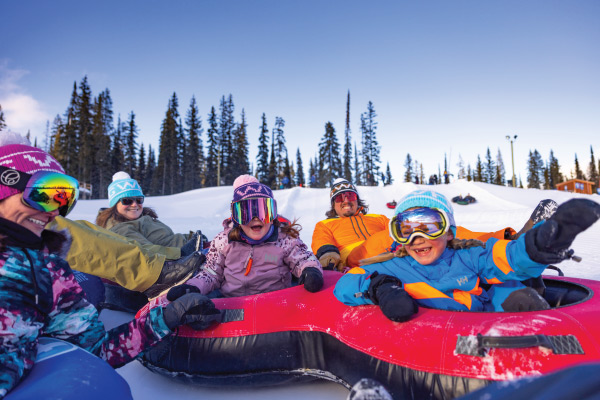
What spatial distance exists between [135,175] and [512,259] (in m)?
43.6

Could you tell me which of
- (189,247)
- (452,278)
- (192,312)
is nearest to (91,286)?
(189,247)

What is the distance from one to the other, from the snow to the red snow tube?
10cm

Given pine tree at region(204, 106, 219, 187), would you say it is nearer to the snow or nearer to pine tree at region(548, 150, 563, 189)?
the snow

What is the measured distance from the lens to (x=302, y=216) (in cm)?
1571

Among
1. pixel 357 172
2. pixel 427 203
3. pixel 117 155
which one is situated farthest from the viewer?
pixel 357 172

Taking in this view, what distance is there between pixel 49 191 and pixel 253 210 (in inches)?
60.7

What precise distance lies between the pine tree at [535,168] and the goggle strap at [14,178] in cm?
6901


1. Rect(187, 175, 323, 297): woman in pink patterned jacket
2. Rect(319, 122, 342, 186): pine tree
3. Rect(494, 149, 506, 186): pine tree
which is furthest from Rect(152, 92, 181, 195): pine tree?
Rect(494, 149, 506, 186): pine tree

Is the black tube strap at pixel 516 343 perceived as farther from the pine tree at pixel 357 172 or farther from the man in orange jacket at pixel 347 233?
the pine tree at pixel 357 172

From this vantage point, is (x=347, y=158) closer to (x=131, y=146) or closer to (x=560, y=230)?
(x=131, y=146)

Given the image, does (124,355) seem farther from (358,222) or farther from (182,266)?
(358,222)

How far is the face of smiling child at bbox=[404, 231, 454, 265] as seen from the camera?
2.12m

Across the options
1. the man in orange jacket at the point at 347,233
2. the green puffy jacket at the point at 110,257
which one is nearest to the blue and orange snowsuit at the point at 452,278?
the man in orange jacket at the point at 347,233

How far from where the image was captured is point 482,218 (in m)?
13.5
